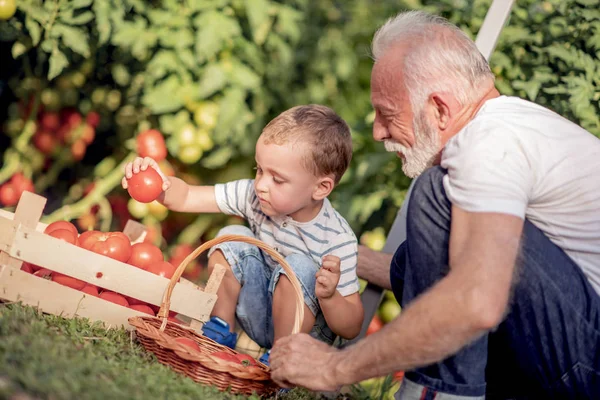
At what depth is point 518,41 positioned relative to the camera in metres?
3.21

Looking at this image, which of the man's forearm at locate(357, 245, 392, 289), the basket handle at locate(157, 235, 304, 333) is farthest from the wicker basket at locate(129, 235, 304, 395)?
the man's forearm at locate(357, 245, 392, 289)

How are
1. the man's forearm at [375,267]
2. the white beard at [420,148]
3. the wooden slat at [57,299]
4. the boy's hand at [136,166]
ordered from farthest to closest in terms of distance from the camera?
the man's forearm at [375,267], the boy's hand at [136,166], the wooden slat at [57,299], the white beard at [420,148]

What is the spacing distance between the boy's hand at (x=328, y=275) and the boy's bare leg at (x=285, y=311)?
0.18 meters

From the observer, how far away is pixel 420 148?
2.16m

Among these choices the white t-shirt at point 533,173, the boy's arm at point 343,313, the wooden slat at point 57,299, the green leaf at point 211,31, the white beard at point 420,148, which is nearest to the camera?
the white t-shirt at point 533,173

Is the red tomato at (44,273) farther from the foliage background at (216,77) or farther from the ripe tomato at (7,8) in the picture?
the ripe tomato at (7,8)

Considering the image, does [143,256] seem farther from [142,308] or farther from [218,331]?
[218,331]

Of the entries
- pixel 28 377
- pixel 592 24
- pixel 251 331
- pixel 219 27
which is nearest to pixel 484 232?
pixel 28 377

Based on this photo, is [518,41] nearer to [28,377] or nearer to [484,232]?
[484,232]

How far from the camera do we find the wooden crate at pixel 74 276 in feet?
7.35

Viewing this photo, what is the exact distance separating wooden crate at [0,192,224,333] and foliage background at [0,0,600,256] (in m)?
1.10

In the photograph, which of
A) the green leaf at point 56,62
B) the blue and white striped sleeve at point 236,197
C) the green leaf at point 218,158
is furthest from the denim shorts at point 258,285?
the green leaf at point 56,62

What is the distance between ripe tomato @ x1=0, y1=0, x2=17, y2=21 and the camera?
308cm

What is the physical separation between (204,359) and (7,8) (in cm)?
190
